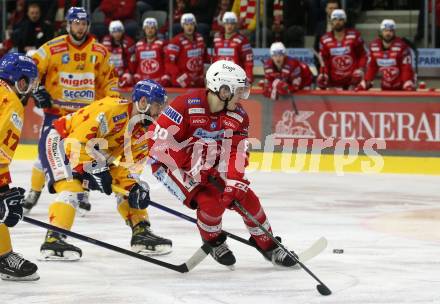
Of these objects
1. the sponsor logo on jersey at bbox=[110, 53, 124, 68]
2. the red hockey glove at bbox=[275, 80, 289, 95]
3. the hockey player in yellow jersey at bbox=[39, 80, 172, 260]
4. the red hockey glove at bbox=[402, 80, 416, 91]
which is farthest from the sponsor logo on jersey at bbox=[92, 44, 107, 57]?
the sponsor logo on jersey at bbox=[110, 53, 124, 68]

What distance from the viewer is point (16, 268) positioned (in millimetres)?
6422

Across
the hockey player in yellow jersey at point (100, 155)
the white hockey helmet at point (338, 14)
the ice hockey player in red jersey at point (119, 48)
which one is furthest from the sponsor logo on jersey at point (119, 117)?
the ice hockey player in red jersey at point (119, 48)

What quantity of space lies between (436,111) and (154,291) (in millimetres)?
6916

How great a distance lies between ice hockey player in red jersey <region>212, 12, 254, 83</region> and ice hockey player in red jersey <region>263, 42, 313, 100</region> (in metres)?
0.67

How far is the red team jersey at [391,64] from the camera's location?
524 inches

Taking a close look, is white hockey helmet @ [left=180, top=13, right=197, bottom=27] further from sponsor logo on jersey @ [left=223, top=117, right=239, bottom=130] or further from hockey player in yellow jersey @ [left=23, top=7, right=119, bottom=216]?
sponsor logo on jersey @ [left=223, top=117, right=239, bottom=130]

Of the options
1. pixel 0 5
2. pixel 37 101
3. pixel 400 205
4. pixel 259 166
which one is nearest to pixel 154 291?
pixel 37 101

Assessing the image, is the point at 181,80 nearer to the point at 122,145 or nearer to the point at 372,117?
the point at 372,117

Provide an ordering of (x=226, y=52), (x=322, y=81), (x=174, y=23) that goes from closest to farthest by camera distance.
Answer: (x=322, y=81) < (x=226, y=52) < (x=174, y=23)

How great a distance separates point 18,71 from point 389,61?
25.8 ft


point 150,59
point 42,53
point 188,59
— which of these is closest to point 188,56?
point 188,59

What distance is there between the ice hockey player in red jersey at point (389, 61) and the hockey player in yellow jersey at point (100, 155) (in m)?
6.22

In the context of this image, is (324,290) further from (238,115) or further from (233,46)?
(233,46)

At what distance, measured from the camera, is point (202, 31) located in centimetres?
1551
